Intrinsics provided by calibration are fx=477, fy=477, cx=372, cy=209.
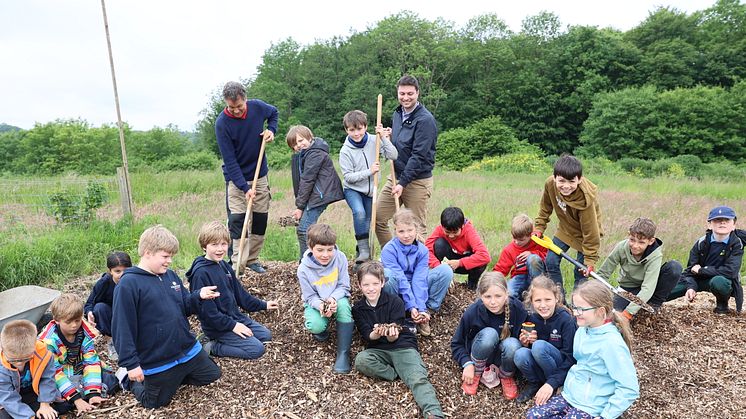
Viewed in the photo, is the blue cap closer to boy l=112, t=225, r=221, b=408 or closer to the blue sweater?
the blue sweater

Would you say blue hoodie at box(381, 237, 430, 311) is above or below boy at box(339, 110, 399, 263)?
below

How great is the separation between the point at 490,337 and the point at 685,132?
33894 mm

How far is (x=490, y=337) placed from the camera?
3.58 meters

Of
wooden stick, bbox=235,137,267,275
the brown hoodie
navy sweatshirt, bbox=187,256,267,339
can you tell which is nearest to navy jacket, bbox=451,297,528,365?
the brown hoodie

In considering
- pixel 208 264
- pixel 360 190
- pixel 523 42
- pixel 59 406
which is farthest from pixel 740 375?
pixel 523 42

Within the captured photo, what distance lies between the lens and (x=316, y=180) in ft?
16.4

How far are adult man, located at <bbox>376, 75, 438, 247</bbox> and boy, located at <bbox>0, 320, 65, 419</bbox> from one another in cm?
322

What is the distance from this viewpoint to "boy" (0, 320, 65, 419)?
3.13 metres

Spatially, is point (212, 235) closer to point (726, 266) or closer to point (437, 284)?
point (437, 284)

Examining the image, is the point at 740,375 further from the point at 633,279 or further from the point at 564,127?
the point at 564,127

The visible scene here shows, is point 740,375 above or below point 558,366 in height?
below

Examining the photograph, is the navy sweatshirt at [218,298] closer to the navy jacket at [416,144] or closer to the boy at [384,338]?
the boy at [384,338]

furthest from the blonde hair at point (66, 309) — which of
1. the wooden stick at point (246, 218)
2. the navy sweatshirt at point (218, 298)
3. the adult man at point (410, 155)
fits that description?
the adult man at point (410, 155)

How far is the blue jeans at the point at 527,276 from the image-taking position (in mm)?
4582
